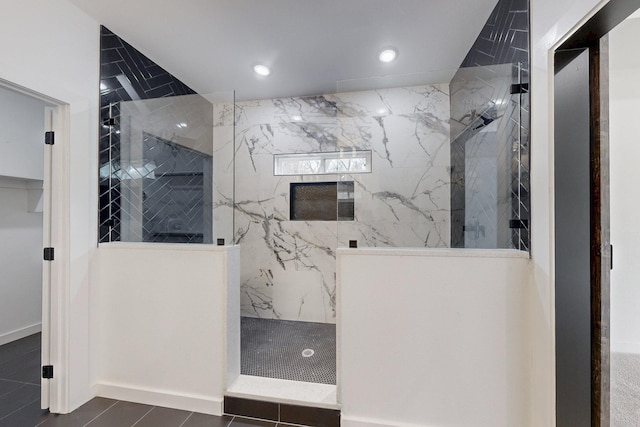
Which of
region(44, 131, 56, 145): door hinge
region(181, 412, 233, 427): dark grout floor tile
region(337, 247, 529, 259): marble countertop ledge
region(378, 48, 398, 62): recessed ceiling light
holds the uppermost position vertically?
region(378, 48, 398, 62): recessed ceiling light

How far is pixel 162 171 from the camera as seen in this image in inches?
93.5

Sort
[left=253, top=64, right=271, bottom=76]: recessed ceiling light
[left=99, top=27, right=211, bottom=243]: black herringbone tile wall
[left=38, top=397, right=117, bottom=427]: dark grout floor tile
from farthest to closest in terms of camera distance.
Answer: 1. [left=253, top=64, right=271, bottom=76]: recessed ceiling light
2. [left=99, top=27, right=211, bottom=243]: black herringbone tile wall
3. [left=38, top=397, right=117, bottom=427]: dark grout floor tile

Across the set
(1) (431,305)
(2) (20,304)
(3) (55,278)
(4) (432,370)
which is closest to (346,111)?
(1) (431,305)

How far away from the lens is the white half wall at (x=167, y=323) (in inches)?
72.6

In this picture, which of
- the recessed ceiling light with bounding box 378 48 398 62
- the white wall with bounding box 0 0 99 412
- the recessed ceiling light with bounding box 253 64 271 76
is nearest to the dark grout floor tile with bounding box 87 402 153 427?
the white wall with bounding box 0 0 99 412

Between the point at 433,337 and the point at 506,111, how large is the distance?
55.9 inches

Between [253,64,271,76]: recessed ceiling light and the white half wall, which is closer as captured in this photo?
the white half wall

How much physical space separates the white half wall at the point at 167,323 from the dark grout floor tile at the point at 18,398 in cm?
43

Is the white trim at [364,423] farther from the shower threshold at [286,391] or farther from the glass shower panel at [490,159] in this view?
the glass shower panel at [490,159]

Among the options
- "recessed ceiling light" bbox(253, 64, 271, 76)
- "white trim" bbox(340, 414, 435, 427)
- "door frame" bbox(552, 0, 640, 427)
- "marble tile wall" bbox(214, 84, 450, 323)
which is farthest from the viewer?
"marble tile wall" bbox(214, 84, 450, 323)

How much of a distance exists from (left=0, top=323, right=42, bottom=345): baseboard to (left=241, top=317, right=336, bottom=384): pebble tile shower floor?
2168 mm

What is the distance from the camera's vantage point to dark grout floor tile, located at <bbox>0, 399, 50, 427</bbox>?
5.53ft

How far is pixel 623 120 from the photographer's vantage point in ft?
7.90

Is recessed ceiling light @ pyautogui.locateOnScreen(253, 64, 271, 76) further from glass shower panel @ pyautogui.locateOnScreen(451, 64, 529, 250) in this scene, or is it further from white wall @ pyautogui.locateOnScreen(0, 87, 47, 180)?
white wall @ pyautogui.locateOnScreen(0, 87, 47, 180)
